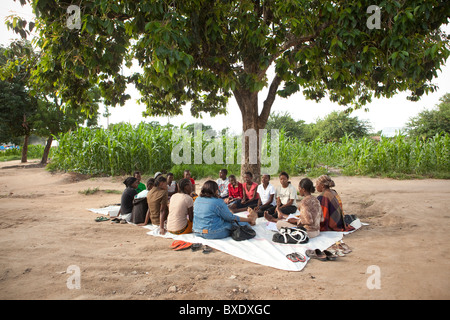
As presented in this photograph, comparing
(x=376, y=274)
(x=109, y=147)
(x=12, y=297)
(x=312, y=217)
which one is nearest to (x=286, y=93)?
(x=312, y=217)

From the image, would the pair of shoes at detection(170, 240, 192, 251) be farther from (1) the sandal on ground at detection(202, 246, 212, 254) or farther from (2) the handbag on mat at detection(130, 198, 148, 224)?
(2) the handbag on mat at detection(130, 198, 148, 224)

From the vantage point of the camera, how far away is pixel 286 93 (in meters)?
5.09

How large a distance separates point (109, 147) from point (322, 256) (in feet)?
33.8

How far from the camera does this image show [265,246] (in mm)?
4090

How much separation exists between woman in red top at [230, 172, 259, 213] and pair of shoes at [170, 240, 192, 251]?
8.00 ft

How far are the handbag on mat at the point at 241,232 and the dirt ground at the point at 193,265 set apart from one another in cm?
49

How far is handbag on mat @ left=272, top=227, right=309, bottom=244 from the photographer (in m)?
4.18

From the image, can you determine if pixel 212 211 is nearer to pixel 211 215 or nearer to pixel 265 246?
pixel 211 215

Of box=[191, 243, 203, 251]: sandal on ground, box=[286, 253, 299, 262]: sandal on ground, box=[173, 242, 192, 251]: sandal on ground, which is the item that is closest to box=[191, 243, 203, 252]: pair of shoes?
box=[191, 243, 203, 251]: sandal on ground

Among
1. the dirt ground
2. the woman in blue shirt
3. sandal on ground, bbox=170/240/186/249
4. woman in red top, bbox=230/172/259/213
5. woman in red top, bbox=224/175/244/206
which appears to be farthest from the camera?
woman in red top, bbox=224/175/244/206

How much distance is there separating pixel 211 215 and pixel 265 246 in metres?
0.91

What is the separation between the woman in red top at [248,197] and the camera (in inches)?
257

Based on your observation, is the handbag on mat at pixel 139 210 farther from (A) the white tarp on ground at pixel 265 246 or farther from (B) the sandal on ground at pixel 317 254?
(B) the sandal on ground at pixel 317 254
